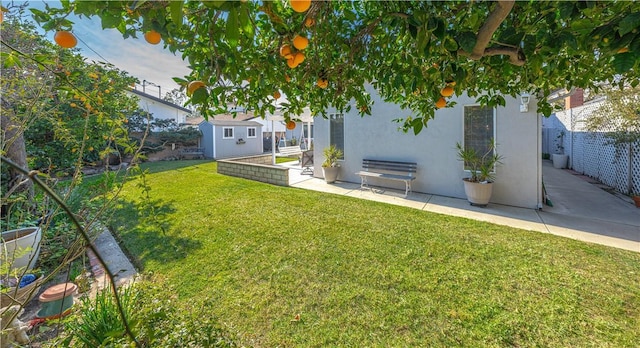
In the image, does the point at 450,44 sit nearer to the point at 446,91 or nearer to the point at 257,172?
the point at 446,91

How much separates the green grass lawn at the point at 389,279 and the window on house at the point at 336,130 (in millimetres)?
4323

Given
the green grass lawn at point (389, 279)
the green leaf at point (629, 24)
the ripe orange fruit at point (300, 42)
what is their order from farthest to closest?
the green grass lawn at point (389, 279) → the ripe orange fruit at point (300, 42) → the green leaf at point (629, 24)

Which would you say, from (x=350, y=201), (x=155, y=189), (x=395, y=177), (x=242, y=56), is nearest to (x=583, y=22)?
(x=242, y=56)

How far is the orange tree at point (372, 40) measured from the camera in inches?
42.8

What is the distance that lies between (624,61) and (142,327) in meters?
A: 3.13

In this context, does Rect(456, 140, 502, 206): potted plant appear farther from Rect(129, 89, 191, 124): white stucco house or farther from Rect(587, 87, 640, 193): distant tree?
Rect(129, 89, 191, 124): white stucco house

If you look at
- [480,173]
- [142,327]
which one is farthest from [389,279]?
[480,173]

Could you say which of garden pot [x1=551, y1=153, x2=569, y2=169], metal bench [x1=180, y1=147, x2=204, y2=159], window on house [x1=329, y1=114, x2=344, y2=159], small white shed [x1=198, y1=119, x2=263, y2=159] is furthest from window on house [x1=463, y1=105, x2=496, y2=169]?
metal bench [x1=180, y1=147, x2=204, y2=159]

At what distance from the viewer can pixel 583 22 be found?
3.84 ft

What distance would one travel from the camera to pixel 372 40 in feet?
6.50

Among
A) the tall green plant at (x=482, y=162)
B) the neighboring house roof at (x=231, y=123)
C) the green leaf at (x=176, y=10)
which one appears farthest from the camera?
the neighboring house roof at (x=231, y=123)

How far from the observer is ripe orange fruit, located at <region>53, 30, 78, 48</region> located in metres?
1.22

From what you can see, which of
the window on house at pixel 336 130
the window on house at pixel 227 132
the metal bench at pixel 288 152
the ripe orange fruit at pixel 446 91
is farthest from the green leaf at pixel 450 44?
the window on house at pixel 227 132

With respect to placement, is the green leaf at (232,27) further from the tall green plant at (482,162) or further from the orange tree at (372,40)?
the tall green plant at (482,162)
